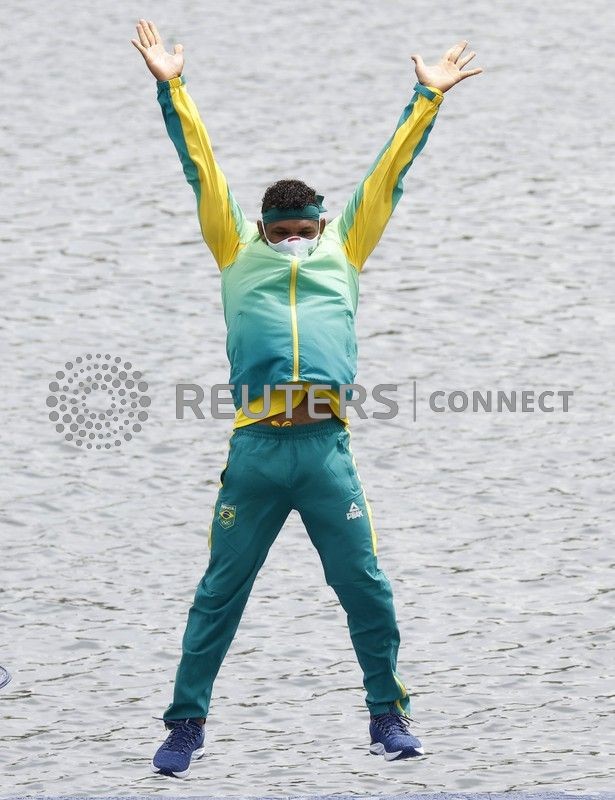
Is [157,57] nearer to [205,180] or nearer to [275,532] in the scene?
[205,180]

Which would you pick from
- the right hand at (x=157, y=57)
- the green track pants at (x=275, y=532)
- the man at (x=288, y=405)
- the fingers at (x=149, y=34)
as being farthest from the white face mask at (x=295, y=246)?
the fingers at (x=149, y=34)

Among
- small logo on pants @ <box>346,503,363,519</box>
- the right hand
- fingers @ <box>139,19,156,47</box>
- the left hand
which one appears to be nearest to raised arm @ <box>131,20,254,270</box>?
the right hand

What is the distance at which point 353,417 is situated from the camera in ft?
53.6

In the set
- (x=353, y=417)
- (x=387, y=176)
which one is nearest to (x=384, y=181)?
(x=387, y=176)

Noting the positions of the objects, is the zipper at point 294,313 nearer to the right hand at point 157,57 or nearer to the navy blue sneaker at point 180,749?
the right hand at point 157,57

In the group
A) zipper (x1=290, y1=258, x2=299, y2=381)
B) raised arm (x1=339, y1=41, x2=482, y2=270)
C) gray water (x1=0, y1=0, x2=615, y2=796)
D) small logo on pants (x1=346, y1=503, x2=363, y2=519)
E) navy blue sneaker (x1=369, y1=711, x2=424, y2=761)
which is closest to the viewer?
zipper (x1=290, y1=258, x2=299, y2=381)

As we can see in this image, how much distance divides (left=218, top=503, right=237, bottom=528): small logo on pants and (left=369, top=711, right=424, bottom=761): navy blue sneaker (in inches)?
45.4

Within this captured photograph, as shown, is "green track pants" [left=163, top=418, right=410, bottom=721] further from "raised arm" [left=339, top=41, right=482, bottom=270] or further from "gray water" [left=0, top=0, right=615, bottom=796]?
"gray water" [left=0, top=0, right=615, bottom=796]

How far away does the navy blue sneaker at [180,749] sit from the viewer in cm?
932

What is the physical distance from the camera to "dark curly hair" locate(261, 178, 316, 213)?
30.7ft

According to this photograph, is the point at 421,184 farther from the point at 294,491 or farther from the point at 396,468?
the point at 294,491

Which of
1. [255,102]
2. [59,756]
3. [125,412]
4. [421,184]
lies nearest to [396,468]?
[125,412]

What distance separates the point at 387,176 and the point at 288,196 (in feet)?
1.67

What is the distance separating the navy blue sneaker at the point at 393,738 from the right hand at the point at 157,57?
3.08 m
